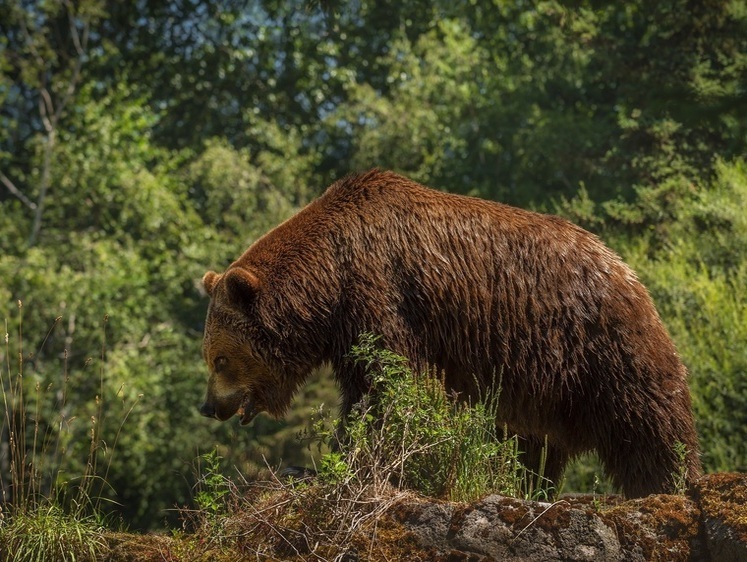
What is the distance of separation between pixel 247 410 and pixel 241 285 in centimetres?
86

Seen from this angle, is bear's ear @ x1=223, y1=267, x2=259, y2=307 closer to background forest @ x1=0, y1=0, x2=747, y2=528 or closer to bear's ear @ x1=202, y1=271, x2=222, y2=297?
bear's ear @ x1=202, y1=271, x2=222, y2=297

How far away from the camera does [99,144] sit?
26781mm

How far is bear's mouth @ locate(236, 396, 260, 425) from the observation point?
773 centimetres

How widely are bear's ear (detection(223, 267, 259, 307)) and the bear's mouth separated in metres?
0.65

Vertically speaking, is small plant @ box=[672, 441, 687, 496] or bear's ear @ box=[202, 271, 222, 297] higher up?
bear's ear @ box=[202, 271, 222, 297]

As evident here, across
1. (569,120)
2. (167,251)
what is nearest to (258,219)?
(167,251)

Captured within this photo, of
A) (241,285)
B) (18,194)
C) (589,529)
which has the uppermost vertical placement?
(241,285)

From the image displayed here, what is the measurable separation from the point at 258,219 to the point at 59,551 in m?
20.4

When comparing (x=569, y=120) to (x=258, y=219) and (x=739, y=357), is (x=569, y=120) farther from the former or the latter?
(x=739, y=357)

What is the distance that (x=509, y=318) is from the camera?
Answer: 702cm

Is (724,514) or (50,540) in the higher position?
(724,514)

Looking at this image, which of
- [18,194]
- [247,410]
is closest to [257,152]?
[18,194]

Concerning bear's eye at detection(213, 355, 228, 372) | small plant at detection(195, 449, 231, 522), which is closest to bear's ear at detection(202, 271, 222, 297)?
bear's eye at detection(213, 355, 228, 372)

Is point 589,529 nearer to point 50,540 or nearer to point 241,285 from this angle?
point 50,540
